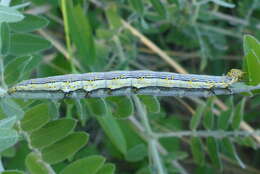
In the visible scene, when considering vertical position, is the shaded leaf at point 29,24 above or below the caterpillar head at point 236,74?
above

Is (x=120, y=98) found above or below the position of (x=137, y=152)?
above

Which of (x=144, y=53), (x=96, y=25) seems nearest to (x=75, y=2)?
(x=96, y=25)

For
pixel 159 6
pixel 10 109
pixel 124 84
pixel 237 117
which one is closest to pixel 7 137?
pixel 10 109

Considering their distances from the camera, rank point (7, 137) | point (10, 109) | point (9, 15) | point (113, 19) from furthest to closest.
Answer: point (113, 19) < point (10, 109) < point (9, 15) < point (7, 137)

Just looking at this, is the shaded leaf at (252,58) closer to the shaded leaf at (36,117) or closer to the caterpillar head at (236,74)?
the caterpillar head at (236,74)

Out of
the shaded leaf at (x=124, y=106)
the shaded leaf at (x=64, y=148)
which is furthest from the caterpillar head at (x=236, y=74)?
the shaded leaf at (x=64, y=148)

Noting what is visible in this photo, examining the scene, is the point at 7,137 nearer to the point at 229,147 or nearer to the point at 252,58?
the point at 252,58

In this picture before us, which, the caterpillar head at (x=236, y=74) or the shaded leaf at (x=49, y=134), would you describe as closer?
the caterpillar head at (x=236, y=74)
